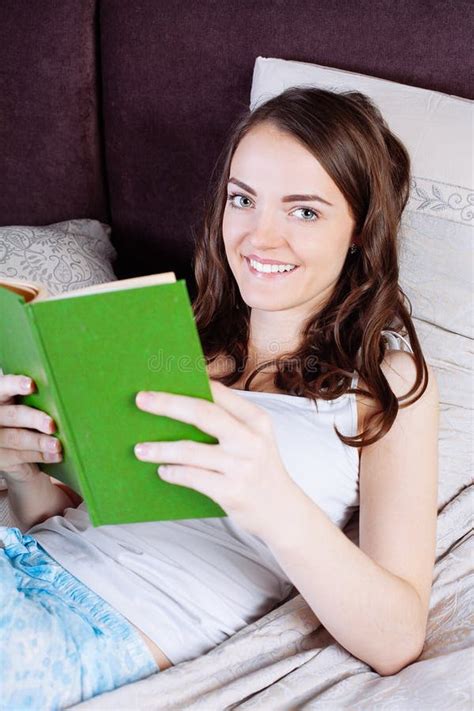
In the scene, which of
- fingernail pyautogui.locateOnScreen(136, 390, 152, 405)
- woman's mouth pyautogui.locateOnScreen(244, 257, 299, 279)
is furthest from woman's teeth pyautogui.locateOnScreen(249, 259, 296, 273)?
fingernail pyautogui.locateOnScreen(136, 390, 152, 405)

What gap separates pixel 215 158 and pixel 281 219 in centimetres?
77

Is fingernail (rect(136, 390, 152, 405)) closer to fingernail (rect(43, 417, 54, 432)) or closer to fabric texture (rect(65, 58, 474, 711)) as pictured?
fingernail (rect(43, 417, 54, 432))

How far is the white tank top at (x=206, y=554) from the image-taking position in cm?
115

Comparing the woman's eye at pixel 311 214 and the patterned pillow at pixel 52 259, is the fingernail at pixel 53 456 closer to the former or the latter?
the woman's eye at pixel 311 214

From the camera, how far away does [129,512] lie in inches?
38.6

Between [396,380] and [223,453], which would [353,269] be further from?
[223,453]

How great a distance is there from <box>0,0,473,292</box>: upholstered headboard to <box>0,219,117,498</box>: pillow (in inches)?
9.9

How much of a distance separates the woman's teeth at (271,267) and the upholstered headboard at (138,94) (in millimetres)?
649

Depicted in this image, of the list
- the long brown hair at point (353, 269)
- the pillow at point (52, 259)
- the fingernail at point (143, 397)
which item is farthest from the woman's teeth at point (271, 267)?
the pillow at point (52, 259)

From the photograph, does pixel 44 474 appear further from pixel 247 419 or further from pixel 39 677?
pixel 247 419

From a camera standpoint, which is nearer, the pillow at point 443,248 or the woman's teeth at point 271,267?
the woman's teeth at point 271,267

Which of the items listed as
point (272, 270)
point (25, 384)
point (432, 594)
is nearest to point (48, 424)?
point (25, 384)

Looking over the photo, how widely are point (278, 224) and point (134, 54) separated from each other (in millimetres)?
998

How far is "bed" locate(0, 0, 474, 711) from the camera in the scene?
1079 mm
